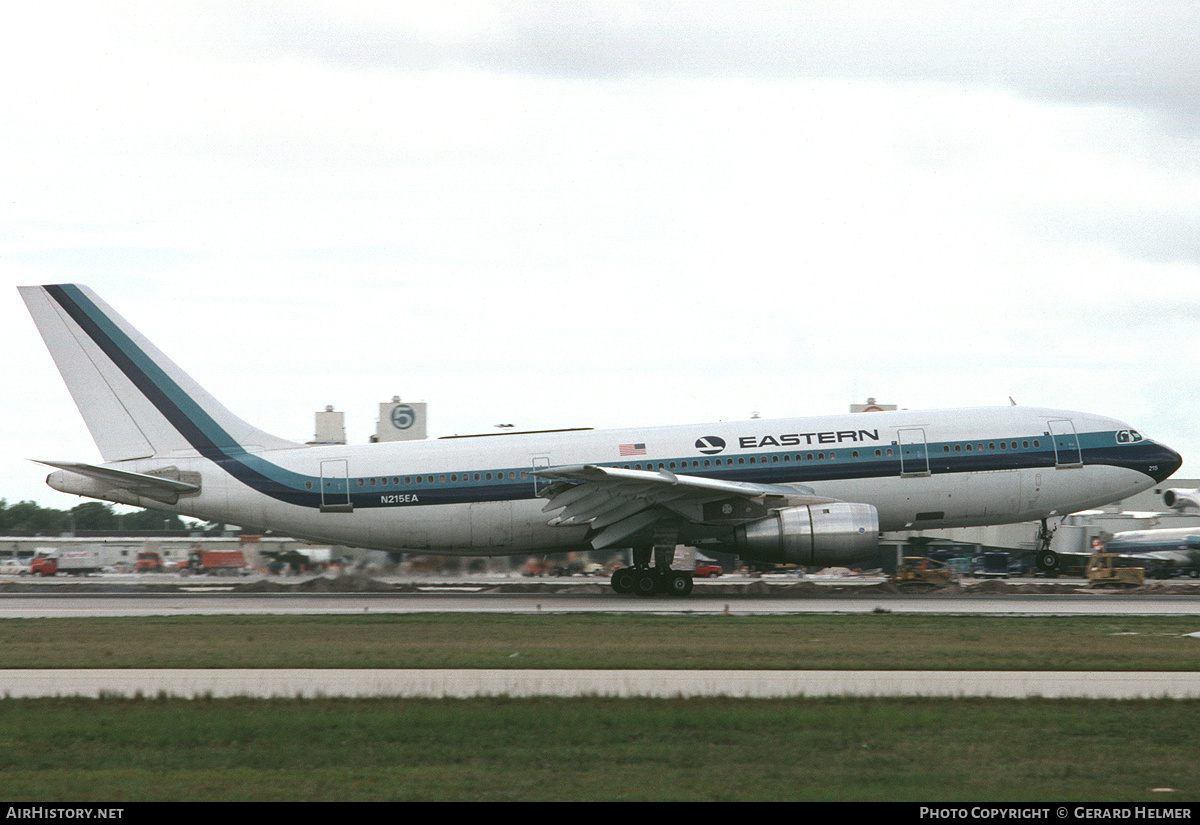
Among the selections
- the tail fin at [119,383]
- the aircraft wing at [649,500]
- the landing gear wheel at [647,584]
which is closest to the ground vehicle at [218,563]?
the tail fin at [119,383]

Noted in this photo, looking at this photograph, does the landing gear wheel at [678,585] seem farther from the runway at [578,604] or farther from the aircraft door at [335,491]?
the aircraft door at [335,491]

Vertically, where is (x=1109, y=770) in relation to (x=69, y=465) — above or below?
below

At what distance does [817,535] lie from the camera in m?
27.6

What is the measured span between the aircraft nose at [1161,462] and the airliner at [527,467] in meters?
0.11

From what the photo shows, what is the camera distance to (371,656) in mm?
16750

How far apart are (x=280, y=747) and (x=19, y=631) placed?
12.9m

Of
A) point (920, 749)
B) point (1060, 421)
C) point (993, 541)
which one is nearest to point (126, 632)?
point (920, 749)

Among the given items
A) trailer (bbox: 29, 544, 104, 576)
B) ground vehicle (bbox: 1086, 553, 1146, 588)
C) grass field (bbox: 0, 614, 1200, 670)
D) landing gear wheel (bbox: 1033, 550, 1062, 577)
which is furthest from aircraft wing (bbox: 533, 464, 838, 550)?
trailer (bbox: 29, 544, 104, 576)

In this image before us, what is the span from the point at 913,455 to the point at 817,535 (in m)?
3.83

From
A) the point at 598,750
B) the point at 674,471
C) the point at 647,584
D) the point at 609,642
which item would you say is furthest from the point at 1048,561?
the point at 598,750

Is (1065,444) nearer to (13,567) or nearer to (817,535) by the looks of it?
(817,535)

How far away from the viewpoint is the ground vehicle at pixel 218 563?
49713mm

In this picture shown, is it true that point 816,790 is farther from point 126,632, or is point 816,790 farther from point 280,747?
point 126,632

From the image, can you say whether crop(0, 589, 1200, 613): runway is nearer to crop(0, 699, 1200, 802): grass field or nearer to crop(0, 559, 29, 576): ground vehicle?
crop(0, 699, 1200, 802): grass field
